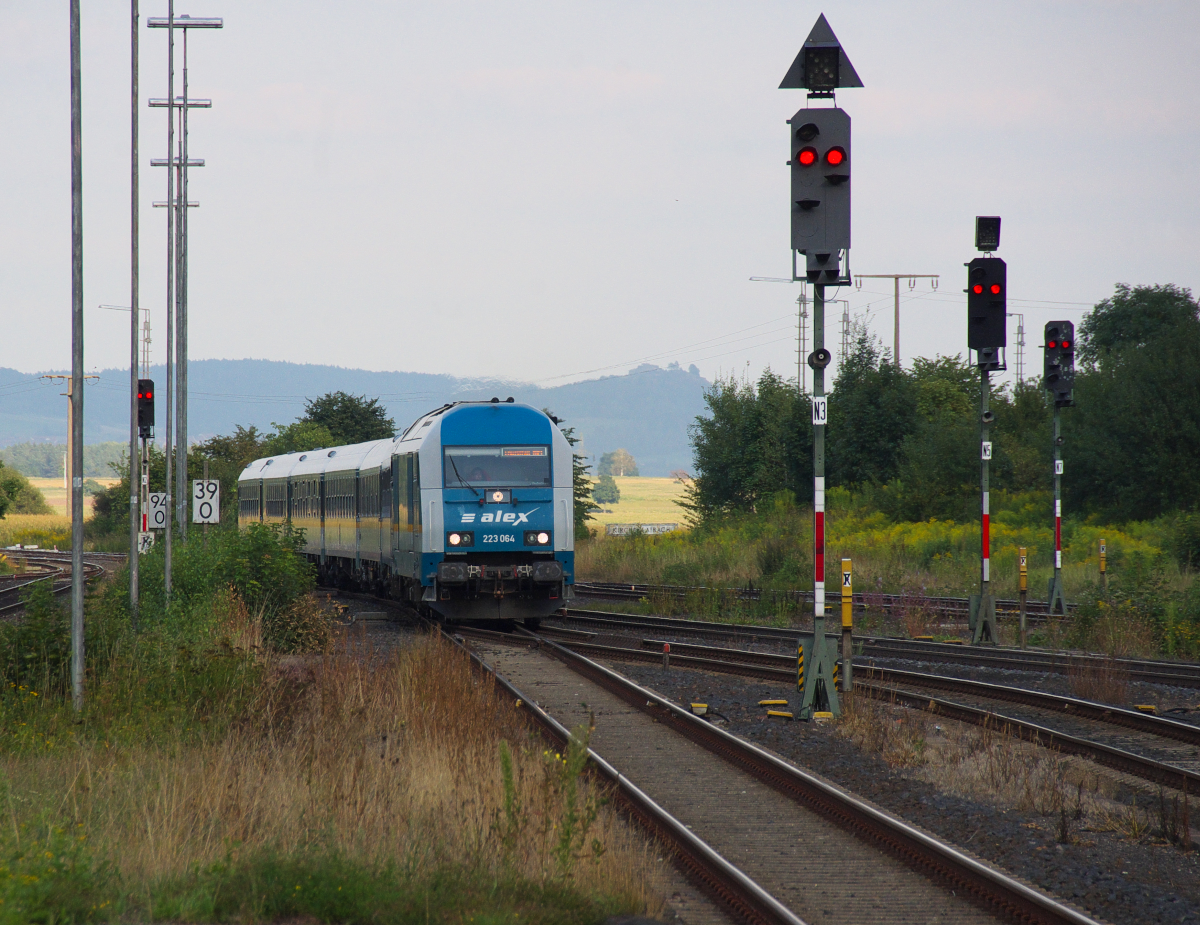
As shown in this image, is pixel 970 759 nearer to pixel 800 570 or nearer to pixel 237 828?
pixel 237 828

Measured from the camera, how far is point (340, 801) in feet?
Result: 24.5

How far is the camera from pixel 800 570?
2942 cm

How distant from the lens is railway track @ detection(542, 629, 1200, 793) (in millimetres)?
10430

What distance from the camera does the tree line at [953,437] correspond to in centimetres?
3628

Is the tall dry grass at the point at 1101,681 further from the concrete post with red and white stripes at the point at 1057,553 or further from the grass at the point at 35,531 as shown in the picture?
the grass at the point at 35,531

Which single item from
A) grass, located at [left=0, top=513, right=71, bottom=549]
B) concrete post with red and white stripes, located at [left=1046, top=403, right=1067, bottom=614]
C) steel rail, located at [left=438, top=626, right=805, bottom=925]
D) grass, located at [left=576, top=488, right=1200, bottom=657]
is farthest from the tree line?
grass, located at [left=0, top=513, right=71, bottom=549]

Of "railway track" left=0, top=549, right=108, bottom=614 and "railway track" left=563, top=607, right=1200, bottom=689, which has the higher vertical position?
"railway track" left=563, top=607, right=1200, bottom=689

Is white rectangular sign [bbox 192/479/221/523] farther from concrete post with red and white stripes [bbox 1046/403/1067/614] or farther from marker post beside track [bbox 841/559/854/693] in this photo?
concrete post with red and white stripes [bbox 1046/403/1067/614]

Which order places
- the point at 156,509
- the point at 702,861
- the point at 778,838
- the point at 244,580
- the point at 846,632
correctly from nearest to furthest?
1. the point at 702,861
2. the point at 778,838
3. the point at 846,632
4. the point at 244,580
5. the point at 156,509

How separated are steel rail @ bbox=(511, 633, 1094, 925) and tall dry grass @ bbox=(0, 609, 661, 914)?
1.54 metres

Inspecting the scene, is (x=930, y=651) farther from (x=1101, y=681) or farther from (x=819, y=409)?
(x=819, y=409)

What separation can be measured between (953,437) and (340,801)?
37.5 metres

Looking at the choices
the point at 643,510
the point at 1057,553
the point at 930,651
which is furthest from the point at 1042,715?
the point at 643,510

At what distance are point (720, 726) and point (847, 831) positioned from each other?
4043 mm
